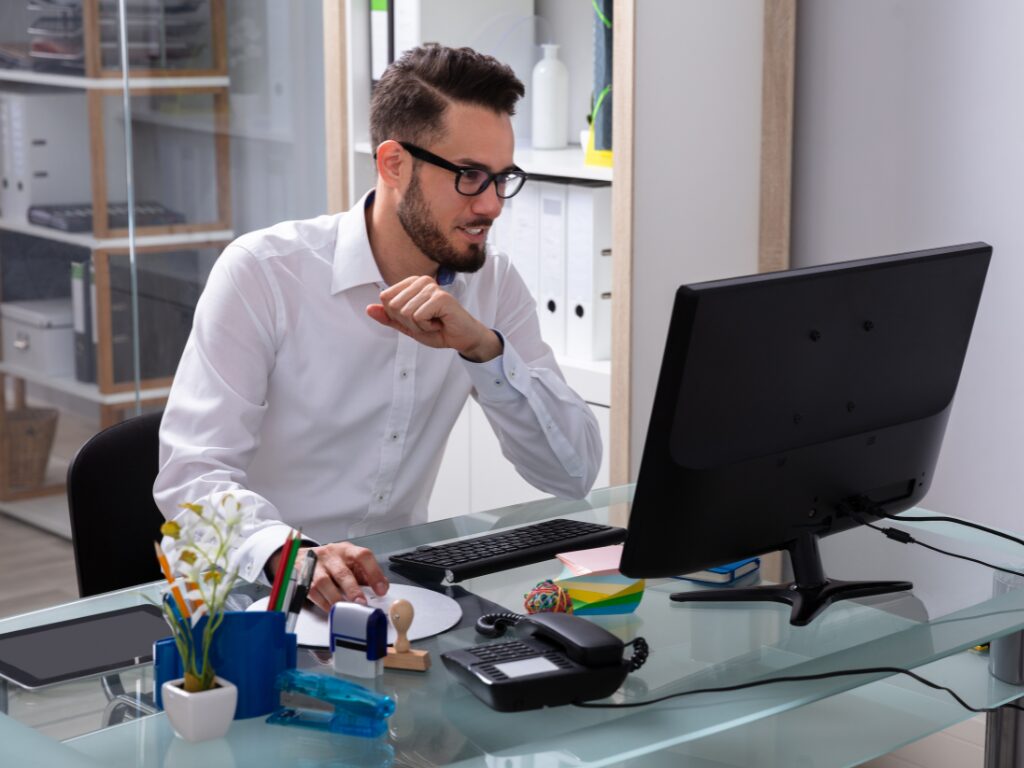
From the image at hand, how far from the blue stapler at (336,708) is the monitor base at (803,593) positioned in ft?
1.55

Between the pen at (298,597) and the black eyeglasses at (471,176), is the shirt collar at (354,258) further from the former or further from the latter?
the pen at (298,597)

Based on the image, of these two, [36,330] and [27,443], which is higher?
[36,330]

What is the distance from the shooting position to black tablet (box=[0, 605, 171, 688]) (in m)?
1.29

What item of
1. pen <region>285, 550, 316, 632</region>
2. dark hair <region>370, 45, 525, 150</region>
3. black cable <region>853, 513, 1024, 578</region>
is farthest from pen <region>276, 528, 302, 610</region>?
dark hair <region>370, 45, 525, 150</region>

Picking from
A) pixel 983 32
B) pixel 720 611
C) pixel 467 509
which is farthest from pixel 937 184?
pixel 720 611

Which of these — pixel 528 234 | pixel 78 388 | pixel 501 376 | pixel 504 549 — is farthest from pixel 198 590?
pixel 78 388

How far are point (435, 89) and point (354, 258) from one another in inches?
10.3

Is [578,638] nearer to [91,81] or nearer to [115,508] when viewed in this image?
[115,508]

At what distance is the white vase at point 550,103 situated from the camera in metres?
2.98

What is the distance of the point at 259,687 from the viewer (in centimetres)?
115

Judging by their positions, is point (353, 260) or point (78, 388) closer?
point (353, 260)

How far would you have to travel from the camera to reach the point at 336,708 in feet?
3.79

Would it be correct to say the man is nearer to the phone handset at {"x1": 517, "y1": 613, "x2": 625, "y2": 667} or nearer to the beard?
the beard

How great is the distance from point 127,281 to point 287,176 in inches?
18.1
